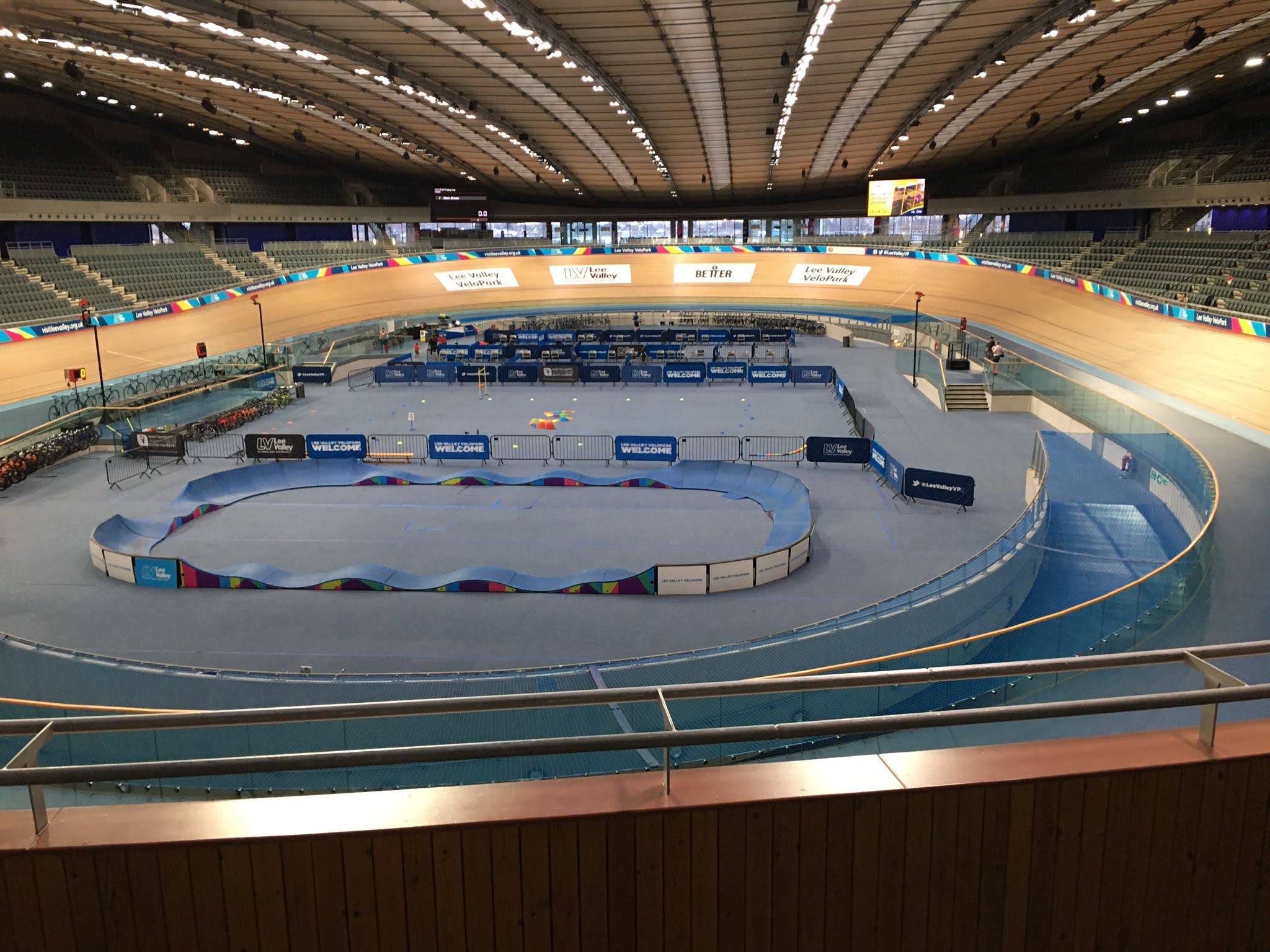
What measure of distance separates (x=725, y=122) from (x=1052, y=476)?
2829 cm

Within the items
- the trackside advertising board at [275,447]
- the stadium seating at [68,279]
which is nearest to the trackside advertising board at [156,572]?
the trackside advertising board at [275,447]

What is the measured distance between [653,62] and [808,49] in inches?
257

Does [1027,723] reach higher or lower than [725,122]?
lower

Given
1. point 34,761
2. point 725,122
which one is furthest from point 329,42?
point 34,761

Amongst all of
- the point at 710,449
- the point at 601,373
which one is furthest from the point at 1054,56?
the point at 601,373

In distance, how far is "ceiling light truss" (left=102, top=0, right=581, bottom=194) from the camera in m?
27.1

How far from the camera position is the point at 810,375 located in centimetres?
4153

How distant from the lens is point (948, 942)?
9.41 ft

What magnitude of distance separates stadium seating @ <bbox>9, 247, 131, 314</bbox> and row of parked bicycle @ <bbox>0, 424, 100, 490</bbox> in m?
16.1

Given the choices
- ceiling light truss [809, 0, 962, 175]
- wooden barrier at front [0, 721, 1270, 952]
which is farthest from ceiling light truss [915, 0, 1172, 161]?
A: wooden barrier at front [0, 721, 1270, 952]

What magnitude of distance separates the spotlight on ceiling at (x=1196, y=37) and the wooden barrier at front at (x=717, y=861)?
3501 centimetres

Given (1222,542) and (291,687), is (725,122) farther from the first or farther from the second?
(291,687)

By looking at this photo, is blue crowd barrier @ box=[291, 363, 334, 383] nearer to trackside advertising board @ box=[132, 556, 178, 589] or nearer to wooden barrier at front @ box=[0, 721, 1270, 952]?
trackside advertising board @ box=[132, 556, 178, 589]

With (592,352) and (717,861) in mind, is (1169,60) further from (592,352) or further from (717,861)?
(717,861)
